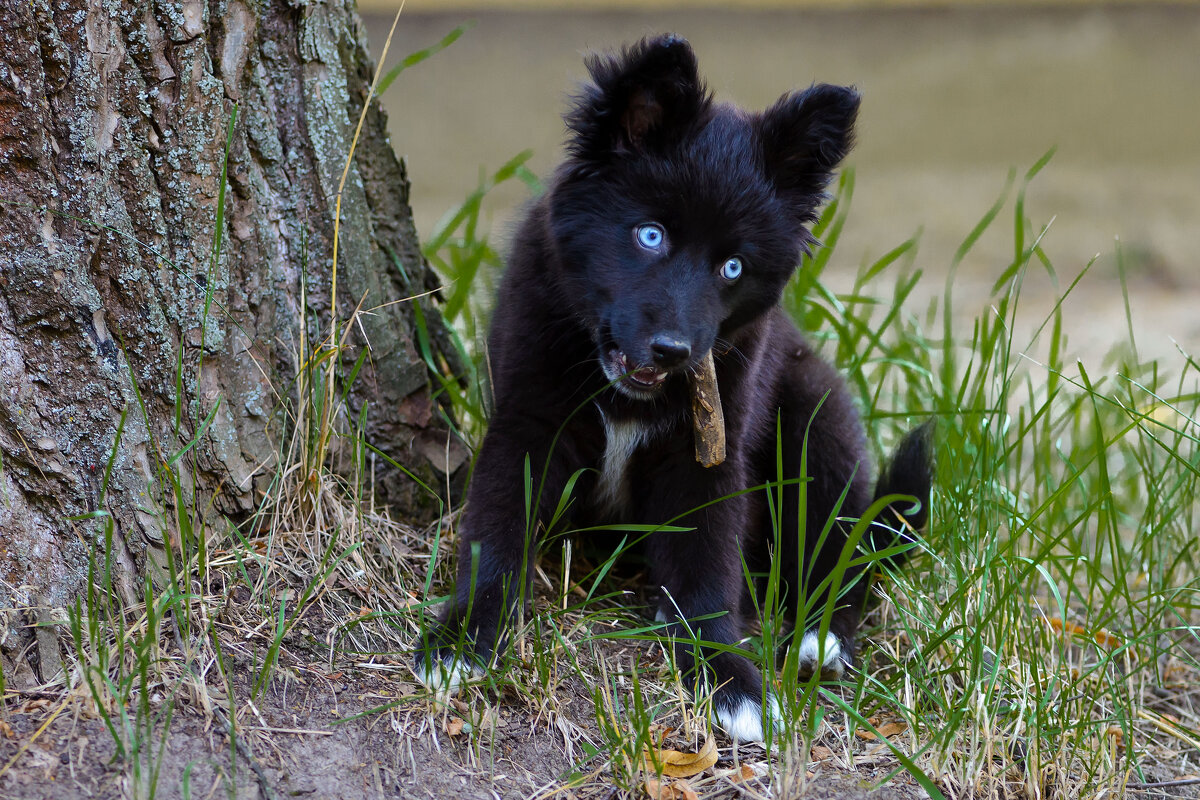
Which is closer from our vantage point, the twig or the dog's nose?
the twig

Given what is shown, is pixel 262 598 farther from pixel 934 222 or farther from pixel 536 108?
pixel 934 222

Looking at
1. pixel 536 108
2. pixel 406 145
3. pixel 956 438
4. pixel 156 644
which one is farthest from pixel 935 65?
pixel 156 644

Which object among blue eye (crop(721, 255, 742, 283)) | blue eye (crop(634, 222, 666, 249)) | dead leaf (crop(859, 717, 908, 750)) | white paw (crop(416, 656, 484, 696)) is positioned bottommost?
dead leaf (crop(859, 717, 908, 750))

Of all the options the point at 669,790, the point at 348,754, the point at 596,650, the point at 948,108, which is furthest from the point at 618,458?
the point at 948,108

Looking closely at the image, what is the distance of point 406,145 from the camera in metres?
7.54

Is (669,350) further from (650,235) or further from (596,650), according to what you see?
(596,650)

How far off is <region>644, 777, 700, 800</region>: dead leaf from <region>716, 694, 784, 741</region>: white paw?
206mm

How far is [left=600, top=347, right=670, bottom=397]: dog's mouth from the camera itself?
85.8 inches

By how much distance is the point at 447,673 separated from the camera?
2031mm

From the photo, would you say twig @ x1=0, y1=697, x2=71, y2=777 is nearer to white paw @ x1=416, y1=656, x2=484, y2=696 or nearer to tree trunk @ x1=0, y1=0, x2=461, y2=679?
tree trunk @ x1=0, y1=0, x2=461, y2=679

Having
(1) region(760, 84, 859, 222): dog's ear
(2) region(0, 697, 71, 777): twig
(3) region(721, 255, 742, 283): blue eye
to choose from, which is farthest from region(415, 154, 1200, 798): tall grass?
(2) region(0, 697, 71, 777): twig

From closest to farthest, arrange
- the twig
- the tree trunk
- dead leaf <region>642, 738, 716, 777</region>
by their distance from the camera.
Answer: the twig
the tree trunk
dead leaf <region>642, 738, 716, 777</region>

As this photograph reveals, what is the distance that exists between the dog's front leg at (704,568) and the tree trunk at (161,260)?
713mm

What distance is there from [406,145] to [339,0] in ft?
16.9
